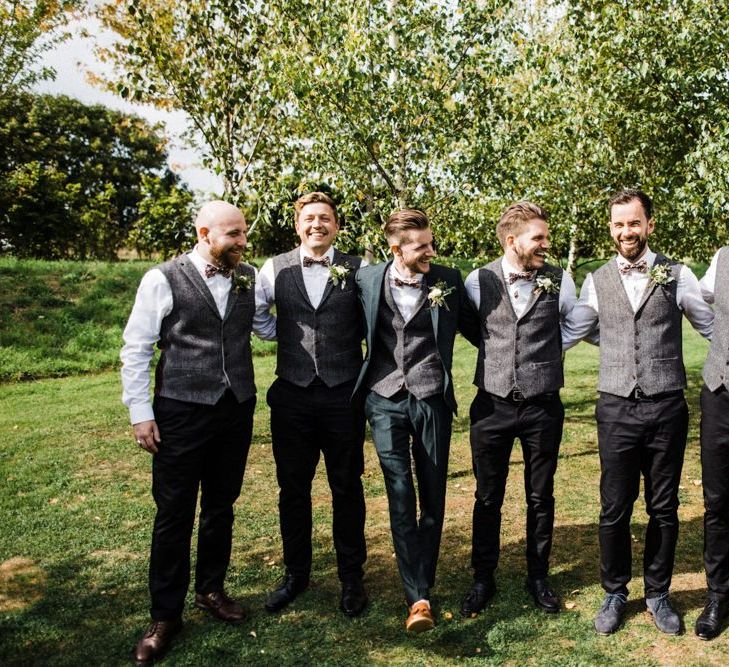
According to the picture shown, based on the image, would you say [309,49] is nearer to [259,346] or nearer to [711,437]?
[711,437]

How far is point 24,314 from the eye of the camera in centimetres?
1648

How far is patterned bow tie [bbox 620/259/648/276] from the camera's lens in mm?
4098

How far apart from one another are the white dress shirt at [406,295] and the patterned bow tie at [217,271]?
0.97 meters

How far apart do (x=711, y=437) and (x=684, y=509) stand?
281cm

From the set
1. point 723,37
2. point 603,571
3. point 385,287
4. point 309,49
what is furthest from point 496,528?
point 723,37

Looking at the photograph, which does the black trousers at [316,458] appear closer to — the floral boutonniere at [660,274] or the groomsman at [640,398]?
the groomsman at [640,398]

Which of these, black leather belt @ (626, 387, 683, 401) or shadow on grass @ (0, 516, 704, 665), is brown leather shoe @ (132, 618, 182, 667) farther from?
black leather belt @ (626, 387, 683, 401)

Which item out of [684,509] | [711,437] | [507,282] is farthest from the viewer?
[684,509]

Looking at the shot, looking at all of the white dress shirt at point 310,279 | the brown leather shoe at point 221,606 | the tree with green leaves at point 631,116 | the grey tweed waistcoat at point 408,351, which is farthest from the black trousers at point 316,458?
the tree with green leaves at point 631,116

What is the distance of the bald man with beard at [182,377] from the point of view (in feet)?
12.9

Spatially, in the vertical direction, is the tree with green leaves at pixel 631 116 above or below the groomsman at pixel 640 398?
above

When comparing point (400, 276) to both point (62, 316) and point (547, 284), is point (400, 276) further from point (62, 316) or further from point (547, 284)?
point (62, 316)

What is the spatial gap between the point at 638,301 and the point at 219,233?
2.48m

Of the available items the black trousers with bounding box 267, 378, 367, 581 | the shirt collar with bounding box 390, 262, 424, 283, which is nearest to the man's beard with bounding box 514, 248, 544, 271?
the shirt collar with bounding box 390, 262, 424, 283
